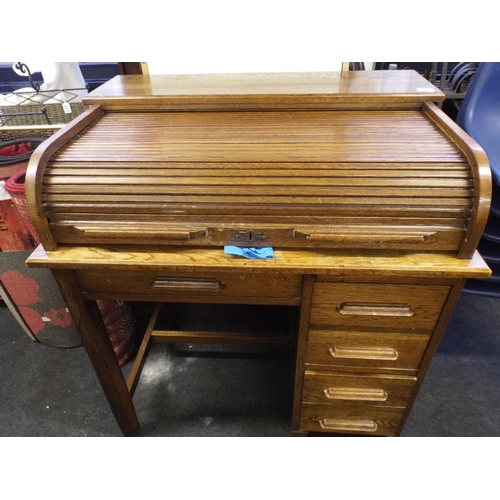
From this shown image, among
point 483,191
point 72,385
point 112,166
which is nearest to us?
point 483,191

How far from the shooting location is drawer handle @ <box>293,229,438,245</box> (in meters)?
0.89

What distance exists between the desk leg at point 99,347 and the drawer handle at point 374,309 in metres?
0.77

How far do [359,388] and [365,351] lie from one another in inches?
7.2

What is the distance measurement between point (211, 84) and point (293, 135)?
53cm

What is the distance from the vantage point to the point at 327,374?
3.96 feet

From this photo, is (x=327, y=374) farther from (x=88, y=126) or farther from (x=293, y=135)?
(x=88, y=126)

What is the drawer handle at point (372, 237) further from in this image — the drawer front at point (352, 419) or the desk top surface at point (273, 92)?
the drawer front at point (352, 419)

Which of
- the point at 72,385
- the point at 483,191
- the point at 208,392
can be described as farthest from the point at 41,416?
the point at 483,191

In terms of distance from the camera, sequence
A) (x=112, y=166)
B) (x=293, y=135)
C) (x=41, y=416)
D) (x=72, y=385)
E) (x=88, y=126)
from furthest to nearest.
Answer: (x=72, y=385) → (x=41, y=416) → (x=88, y=126) → (x=293, y=135) → (x=112, y=166)

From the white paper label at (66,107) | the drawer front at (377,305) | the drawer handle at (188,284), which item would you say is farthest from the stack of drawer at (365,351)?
the white paper label at (66,107)

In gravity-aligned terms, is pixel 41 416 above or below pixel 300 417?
below

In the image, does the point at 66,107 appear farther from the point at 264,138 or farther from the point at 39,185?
the point at 264,138

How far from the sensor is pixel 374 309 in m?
1.04

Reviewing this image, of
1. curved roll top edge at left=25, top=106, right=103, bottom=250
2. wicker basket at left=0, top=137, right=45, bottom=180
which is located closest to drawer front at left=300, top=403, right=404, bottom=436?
curved roll top edge at left=25, top=106, right=103, bottom=250
